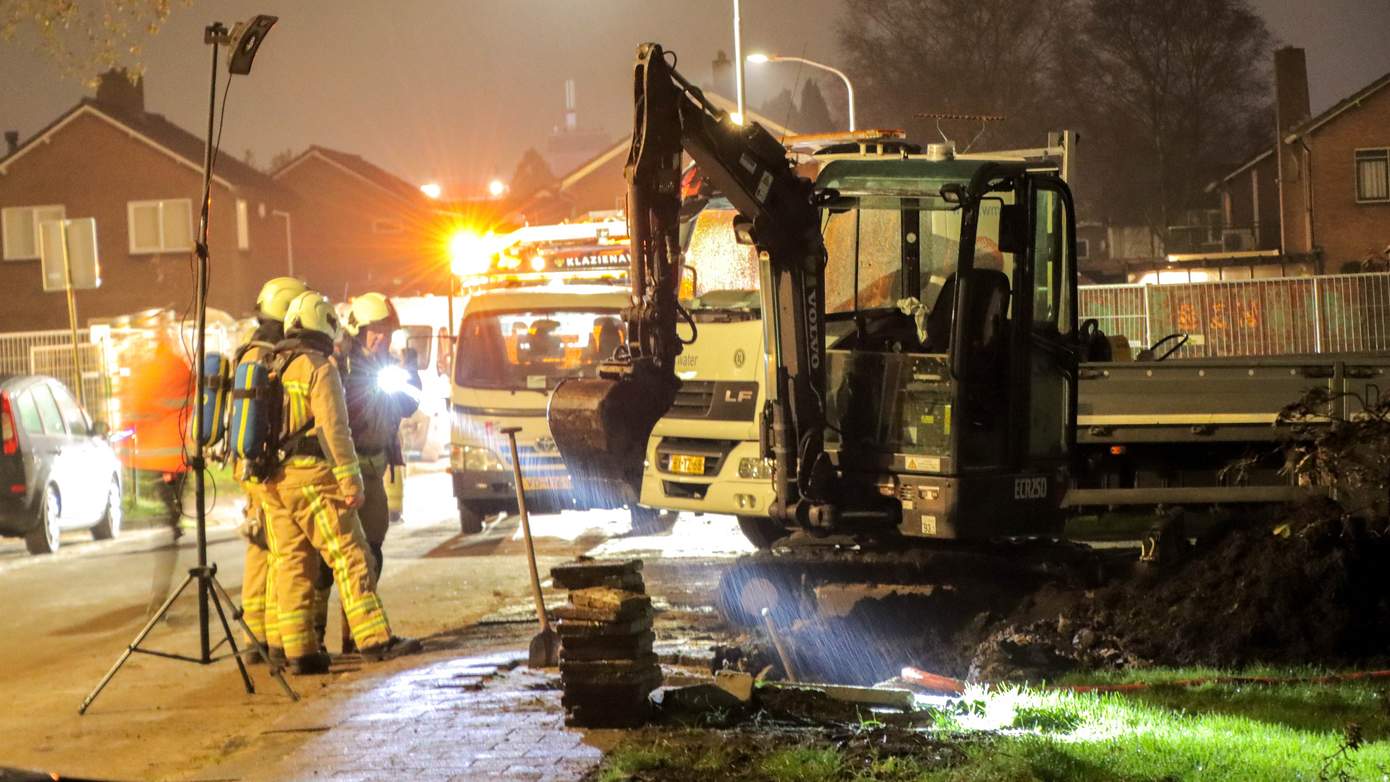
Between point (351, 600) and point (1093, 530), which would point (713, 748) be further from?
point (1093, 530)

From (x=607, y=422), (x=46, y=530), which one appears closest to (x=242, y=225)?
(x=46, y=530)

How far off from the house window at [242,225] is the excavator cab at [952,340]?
142 feet

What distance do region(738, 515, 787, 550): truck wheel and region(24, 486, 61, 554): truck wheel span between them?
7.60 metres

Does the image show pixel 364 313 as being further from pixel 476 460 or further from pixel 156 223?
pixel 156 223

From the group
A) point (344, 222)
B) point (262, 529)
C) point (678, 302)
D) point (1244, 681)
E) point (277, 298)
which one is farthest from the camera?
point (344, 222)

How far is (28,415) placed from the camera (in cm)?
1686

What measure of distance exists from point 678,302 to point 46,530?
32.3 ft

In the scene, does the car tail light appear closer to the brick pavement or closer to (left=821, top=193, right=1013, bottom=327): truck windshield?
the brick pavement

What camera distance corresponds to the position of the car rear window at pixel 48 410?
17.3 meters

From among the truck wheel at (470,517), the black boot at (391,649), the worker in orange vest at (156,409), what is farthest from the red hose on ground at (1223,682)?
the worker in orange vest at (156,409)

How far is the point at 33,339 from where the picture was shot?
2941cm

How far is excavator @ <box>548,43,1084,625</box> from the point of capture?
9.54 metres

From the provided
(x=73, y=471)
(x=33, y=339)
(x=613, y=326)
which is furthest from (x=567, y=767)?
(x=33, y=339)

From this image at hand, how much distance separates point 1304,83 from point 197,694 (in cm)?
5378
